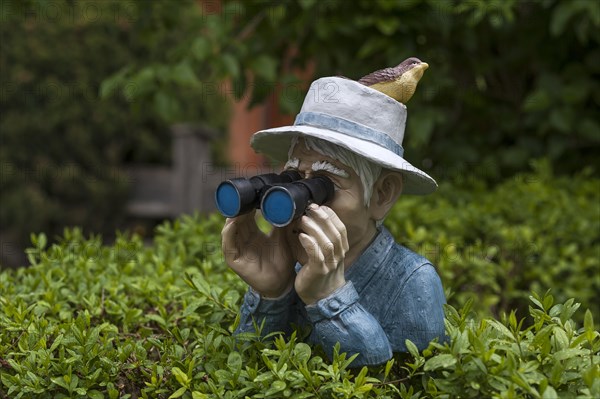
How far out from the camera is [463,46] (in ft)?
19.0

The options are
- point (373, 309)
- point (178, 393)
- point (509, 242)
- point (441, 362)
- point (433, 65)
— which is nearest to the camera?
point (441, 362)

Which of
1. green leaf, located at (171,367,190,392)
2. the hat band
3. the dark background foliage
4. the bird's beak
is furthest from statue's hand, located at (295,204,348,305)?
the dark background foliage

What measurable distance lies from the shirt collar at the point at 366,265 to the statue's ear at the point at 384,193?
90 millimetres

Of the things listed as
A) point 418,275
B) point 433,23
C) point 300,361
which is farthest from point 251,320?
point 433,23

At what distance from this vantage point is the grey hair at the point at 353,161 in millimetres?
2221

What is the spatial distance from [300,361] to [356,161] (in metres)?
0.56

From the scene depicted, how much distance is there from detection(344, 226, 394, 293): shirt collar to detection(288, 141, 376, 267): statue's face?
6 cm

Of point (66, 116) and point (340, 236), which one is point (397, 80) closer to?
point (340, 236)

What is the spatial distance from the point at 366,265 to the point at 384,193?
0.22 meters

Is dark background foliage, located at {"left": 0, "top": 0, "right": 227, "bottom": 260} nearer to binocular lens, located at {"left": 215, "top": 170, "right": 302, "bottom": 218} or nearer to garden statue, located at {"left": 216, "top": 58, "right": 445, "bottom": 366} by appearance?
garden statue, located at {"left": 216, "top": 58, "right": 445, "bottom": 366}

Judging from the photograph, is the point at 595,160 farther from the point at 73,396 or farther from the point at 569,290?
the point at 73,396

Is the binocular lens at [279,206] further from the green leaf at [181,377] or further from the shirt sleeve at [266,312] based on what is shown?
the green leaf at [181,377]

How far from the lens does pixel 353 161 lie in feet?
7.29

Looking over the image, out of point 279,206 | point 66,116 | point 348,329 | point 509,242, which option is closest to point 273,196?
point 279,206
